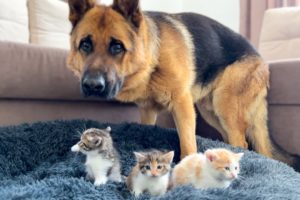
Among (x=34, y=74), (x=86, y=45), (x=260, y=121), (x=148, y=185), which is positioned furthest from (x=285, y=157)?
(x=34, y=74)

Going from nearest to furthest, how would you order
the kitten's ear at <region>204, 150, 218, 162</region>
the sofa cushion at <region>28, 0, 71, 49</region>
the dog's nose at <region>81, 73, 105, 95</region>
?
1. the kitten's ear at <region>204, 150, 218, 162</region>
2. the dog's nose at <region>81, 73, 105, 95</region>
3. the sofa cushion at <region>28, 0, 71, 49</region>

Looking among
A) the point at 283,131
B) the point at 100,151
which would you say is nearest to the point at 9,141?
the point at 100,151

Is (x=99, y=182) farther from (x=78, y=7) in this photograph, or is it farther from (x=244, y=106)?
(x=244, y=106)

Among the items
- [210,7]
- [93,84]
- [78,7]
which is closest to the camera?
[93,84]

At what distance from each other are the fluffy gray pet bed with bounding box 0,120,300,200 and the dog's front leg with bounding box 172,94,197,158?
0.35 feet

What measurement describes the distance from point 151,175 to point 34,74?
858mm

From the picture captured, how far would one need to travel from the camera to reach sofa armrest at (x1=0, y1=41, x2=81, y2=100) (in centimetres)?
163

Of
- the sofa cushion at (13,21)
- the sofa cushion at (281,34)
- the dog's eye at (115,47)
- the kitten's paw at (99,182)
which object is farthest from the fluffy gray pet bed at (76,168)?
the sofa cushion at (281,34)

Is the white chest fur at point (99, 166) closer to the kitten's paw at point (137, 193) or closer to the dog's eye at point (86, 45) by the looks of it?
the kitten's paw at point (137, 193)

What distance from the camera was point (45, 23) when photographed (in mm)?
2760

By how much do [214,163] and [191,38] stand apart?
2.76ft

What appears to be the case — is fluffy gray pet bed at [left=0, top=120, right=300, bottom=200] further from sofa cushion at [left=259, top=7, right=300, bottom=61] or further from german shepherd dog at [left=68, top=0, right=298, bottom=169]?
sofa cushion at [left=259, top=7, right=300, bottom=61]

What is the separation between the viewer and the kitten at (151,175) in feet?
3.61

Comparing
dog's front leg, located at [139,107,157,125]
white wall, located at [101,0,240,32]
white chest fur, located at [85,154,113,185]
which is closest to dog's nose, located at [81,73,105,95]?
white chest fur, located at [85,154,113,185]
